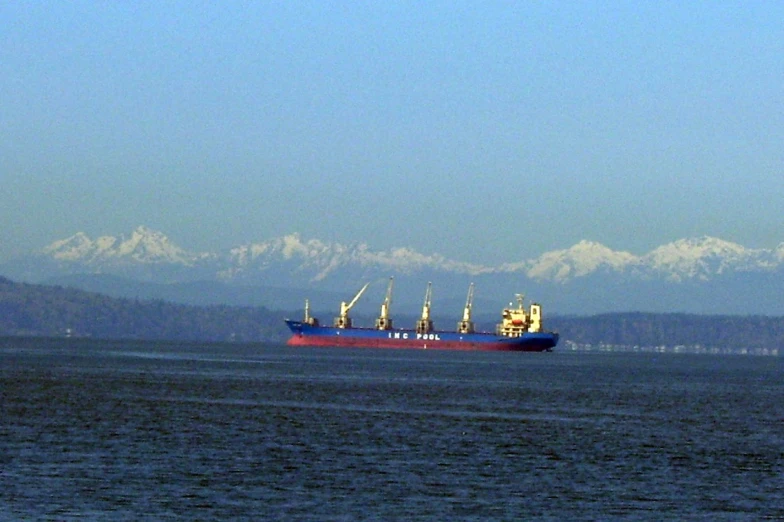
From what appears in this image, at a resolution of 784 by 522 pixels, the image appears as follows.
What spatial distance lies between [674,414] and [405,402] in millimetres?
16944

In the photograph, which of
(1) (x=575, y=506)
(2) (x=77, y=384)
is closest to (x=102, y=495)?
(1) (x=575, y=506)

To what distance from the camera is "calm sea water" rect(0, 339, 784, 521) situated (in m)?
41.6

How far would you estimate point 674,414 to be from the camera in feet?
285

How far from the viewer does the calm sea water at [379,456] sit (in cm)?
4162

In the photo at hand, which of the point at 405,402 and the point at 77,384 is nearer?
the point at 405,402

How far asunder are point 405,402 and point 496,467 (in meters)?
40.6

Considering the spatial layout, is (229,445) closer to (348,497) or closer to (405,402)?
(348,497)

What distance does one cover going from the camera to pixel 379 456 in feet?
181

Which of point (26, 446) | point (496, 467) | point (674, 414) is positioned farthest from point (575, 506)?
point (674, 414)

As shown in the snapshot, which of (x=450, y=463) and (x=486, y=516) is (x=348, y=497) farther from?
(x=450, y=463)

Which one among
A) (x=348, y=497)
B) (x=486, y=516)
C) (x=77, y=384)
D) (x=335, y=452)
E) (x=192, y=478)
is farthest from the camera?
(x=77, y=384)

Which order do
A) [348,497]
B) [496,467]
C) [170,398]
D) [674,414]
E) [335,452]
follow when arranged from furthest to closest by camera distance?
[170,398]
[674,414]
[335,452]
[496,467]
[348,497]

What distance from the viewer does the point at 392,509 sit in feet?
135

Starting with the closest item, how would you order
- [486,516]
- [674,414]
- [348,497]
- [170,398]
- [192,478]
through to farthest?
1. [486,516]
2. [348,497]
3. [192,478]
4. [674,414]
5. [170,398]
